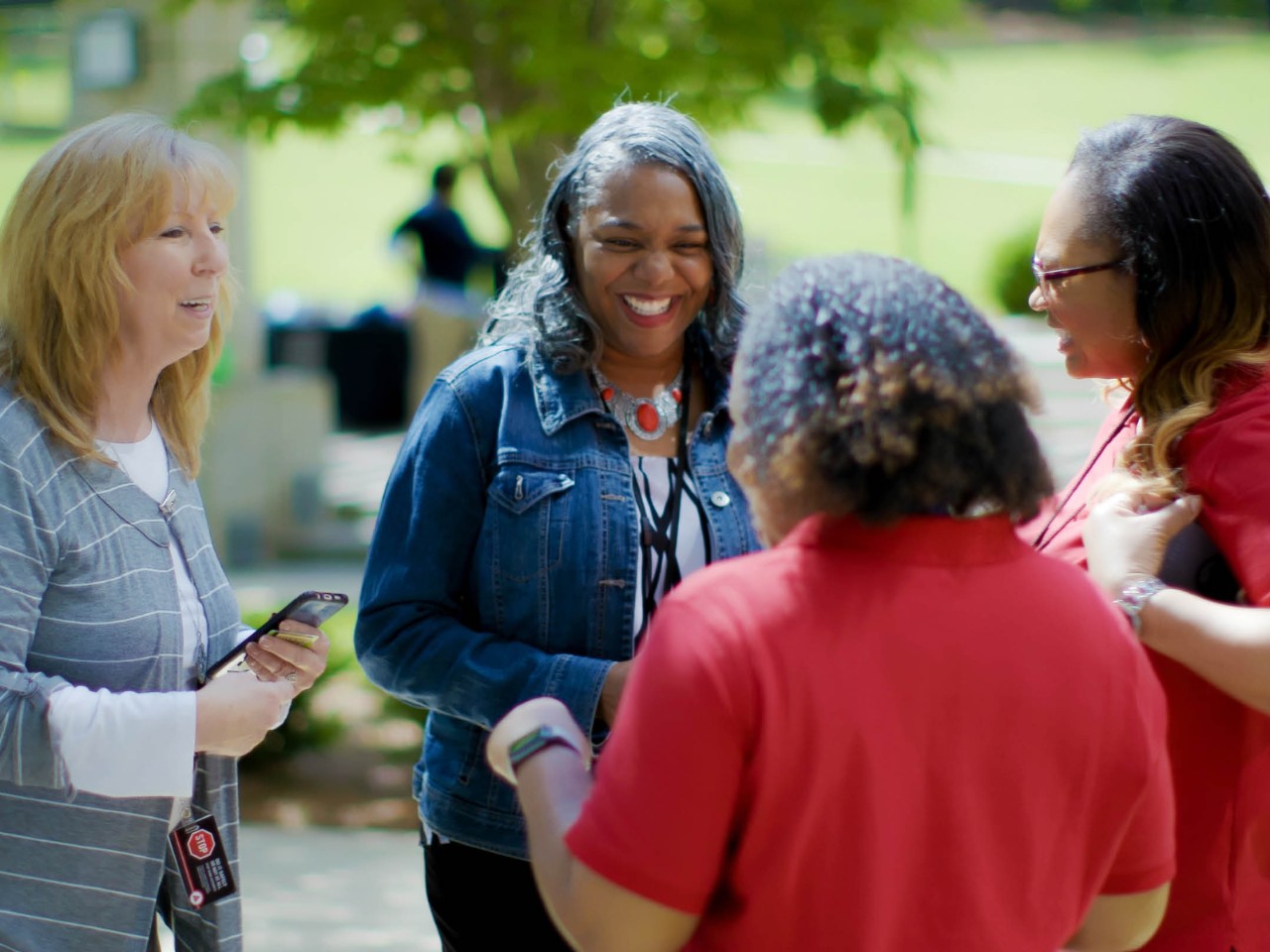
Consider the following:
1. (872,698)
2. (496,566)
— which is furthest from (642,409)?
(872,698)

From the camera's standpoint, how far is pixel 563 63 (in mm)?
5371

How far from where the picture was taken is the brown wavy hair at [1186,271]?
2.09 meters

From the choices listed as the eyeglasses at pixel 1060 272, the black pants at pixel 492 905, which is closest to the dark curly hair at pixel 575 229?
the eyeglasses at pixel 1060 272

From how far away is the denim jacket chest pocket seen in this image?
93.1 inches

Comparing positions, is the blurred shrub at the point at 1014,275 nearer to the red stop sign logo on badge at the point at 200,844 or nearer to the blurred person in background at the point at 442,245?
the blurred person in background at the point at 442,245

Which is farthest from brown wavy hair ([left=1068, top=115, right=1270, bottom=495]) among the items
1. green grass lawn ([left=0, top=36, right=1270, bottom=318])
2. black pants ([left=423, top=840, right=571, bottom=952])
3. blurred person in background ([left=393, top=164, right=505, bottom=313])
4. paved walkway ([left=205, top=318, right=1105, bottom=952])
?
green grass lawn ([left=0, top=36, right=1270, bottom=318])

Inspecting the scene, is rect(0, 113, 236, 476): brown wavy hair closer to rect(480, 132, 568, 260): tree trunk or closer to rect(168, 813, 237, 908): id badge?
rect(168, 813, 237, 908): id badge

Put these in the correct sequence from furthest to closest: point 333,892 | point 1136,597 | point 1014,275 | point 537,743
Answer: point 1014,275
point 333,892
point 1136,597
point 537,743

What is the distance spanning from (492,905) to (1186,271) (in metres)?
1.48

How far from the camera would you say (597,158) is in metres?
2.48

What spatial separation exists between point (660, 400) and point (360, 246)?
1236 inches

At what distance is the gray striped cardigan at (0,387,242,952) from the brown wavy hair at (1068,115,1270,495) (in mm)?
1486

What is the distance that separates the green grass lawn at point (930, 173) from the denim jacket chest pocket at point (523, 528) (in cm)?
2304

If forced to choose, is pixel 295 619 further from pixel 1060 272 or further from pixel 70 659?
pixel 1060 272
